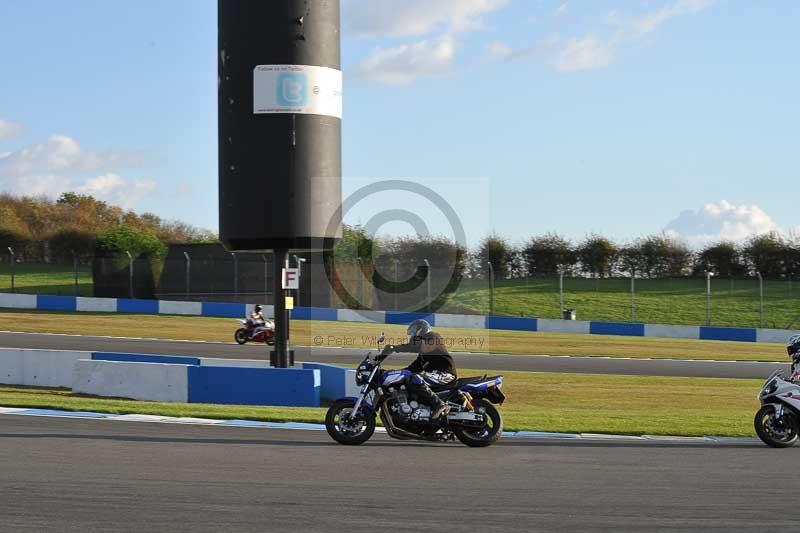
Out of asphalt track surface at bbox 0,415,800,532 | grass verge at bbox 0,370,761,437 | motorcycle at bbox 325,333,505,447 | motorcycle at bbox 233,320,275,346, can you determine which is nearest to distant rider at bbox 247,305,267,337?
motorcycle at bbox 233,320,275,346

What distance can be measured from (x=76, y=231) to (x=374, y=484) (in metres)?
56.8

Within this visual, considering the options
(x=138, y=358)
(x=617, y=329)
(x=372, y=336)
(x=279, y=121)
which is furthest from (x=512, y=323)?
(x=279, y=121)

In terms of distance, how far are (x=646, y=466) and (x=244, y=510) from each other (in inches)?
182

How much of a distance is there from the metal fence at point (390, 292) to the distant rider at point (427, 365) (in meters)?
29.8

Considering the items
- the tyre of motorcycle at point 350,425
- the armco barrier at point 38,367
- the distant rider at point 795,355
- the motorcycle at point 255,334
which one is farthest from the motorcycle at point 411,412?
the motorcycle at point 255,334

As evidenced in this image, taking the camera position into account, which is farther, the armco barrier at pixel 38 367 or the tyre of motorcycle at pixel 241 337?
the tyre of motorcycle at pixel 241 337

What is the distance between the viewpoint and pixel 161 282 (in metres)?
44.7

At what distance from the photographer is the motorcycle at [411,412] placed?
1165cm

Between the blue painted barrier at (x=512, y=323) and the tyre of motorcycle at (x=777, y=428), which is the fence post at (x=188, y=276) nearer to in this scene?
the blue painted barrier at (x=512, y=323)

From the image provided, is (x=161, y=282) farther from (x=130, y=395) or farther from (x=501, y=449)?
(x=501, y=449)

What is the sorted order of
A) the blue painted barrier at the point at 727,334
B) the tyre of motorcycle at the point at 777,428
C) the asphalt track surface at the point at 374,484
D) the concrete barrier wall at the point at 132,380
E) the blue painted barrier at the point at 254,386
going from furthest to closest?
the blue painted barrier at the point at 727,334 → the concrete barrier wall at the point at 132,380 → the blue painted barrier at the point at 254,386 → the tyre of motorcycle at the point at 777,428 → the asphalt track surface at the point at 374,484

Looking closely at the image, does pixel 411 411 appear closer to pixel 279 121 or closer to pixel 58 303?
pixel 279 121

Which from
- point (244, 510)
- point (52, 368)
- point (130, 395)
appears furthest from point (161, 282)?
point (244, 510)

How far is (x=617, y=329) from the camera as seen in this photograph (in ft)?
130
